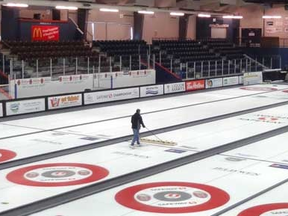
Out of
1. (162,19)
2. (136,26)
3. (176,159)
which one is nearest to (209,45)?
(162,19)

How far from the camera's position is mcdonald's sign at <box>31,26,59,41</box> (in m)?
34.0

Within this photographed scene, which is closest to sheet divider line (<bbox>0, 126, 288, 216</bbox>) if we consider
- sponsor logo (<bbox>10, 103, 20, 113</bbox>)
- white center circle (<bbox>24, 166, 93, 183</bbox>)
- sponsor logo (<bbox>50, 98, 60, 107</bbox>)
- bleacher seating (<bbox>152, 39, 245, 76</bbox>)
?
white center circle (<bbox>24, 166, 93, 183</bbox>)

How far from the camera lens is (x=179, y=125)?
65.4ft

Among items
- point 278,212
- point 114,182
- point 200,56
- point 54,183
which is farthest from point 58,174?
point 200,56

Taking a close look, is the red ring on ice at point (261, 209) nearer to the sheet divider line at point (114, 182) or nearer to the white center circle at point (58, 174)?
the sheet divider line at point (114, 182)

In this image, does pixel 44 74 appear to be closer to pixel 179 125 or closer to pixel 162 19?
pixel 179 125

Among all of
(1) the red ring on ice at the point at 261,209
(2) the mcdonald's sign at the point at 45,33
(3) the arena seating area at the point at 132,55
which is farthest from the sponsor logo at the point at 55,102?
(1) the red ring on ice at the point at 261,209

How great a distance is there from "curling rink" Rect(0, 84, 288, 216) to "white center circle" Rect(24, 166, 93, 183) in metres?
0.02

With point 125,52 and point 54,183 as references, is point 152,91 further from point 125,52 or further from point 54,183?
point 54,183

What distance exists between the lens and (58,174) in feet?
40.8

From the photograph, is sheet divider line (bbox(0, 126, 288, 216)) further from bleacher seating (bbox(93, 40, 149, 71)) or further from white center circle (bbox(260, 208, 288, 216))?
bleacher seating (bbox(93, 40, 149, 71))

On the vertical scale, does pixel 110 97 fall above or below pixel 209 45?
below

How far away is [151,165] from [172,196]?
2.69m

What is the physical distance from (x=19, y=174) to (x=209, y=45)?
114ft
